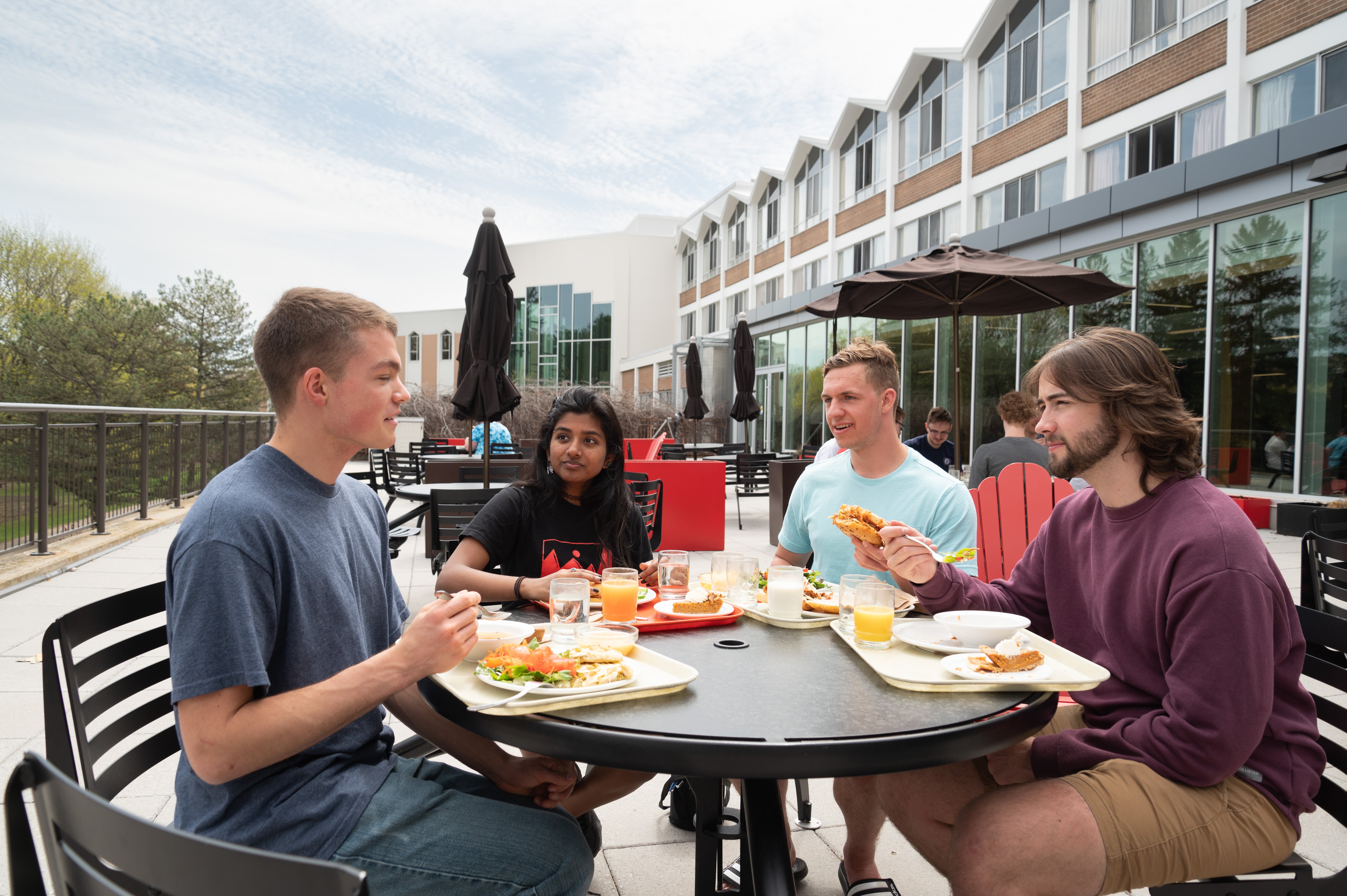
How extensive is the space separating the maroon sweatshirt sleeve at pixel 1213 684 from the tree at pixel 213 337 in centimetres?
3303

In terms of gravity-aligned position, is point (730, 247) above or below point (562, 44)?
below

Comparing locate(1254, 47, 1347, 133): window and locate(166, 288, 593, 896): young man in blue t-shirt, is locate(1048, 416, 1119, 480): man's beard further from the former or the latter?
locate(1254, 47, 1347, 133): window

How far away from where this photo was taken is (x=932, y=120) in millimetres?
17547

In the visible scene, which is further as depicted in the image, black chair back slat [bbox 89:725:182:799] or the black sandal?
the black sandal

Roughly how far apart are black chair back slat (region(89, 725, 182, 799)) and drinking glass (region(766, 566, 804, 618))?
1326 millimetres

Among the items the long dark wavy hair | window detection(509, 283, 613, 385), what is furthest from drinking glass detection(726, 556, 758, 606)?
window detection(509, 283, 613, 385)

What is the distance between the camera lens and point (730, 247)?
29922 mm

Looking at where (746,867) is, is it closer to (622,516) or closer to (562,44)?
(622,516)

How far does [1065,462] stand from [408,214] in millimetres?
36525

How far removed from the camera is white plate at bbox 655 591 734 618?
200 cm

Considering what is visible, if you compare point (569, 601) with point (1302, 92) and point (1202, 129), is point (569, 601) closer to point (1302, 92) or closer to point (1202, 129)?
point (1302, 92)

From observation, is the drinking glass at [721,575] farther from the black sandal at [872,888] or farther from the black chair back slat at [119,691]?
the black chair back slat at [119,691]

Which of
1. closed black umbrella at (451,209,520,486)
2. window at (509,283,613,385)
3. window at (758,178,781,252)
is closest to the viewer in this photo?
closed black umbrella at (451,209,520,486)

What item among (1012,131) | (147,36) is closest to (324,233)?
(147,36)
